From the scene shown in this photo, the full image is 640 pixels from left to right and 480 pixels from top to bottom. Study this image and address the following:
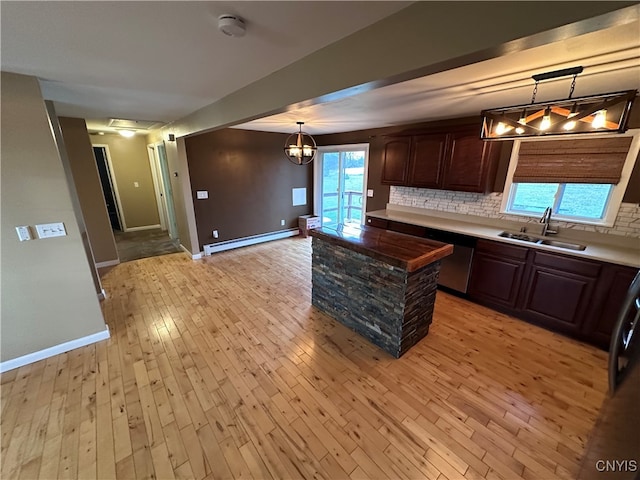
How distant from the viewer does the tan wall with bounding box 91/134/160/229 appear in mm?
5906

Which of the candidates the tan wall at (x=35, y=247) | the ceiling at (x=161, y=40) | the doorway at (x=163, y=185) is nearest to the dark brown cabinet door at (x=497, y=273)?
the ceiling at (x=161, y=40)

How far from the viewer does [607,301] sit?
7.57 ft

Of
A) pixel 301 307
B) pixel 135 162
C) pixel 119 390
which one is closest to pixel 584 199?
pixel 301 307

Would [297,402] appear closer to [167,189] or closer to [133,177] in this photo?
[167,189]

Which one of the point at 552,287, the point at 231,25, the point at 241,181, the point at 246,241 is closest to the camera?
the point at 231,25

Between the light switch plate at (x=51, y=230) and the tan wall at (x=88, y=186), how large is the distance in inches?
92.4

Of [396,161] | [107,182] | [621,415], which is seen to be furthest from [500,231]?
[107,182]

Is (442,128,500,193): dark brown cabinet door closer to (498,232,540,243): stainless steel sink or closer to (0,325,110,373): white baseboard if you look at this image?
(498,232,540,243): stainless steel sink

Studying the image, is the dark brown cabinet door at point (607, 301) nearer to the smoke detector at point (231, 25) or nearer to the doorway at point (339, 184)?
the smoke detector at point (231, 25)

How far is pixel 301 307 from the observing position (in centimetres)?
317

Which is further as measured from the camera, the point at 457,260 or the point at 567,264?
the point at 457,260

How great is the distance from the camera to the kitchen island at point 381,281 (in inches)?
86.8

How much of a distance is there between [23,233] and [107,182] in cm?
519

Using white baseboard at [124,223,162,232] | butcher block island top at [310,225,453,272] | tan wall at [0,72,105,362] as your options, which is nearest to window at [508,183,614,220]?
butcher block island top at [310,225,453,272]
